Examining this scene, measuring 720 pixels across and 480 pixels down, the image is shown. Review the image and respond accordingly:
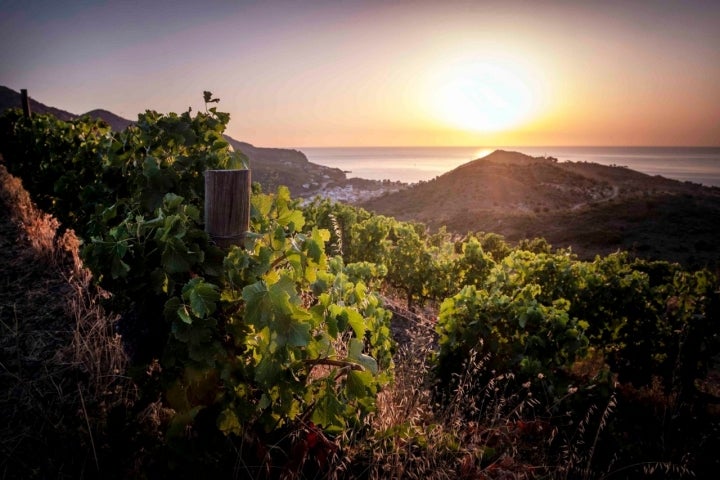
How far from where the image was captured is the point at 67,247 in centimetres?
577

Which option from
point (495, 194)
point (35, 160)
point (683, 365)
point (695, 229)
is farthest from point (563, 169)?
point (35, 160)

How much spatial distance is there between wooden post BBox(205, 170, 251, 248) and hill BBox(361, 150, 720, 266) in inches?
682

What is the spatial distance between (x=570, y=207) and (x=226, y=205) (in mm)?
44126

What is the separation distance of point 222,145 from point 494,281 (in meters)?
4.26

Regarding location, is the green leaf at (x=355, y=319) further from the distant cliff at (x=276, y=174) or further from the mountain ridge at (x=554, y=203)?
the distant cliff at (x=276, y=174)

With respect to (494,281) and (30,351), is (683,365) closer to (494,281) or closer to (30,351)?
(494,281)

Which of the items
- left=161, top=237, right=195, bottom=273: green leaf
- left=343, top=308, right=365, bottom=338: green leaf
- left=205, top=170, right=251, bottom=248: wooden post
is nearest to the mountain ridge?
left=205, top=170, right=251, bottom=248: wooden post

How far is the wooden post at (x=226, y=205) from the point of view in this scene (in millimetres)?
2021

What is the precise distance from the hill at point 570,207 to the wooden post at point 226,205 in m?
17.3

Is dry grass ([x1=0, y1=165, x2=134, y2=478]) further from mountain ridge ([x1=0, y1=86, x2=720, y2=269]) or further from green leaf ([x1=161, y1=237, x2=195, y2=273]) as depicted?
mountain ridge ([x1=0, y1=86, x2=720, y2=269])

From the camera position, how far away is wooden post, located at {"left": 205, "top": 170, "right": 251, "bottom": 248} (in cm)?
202

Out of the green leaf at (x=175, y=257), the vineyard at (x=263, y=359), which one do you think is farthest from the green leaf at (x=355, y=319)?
the green leaf at (x=175, y=257)

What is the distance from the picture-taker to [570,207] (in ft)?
131

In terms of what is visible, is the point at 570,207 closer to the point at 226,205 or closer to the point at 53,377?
the point at 226,205
